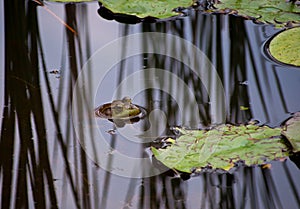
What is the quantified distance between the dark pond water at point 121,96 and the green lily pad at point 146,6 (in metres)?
0.07

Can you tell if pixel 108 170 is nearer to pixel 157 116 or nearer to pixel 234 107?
pixel 157 116

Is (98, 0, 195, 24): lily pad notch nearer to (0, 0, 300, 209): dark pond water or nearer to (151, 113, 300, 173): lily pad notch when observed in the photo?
(0, 0, 300, 209): dark pond water

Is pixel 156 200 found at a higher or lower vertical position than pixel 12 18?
lower

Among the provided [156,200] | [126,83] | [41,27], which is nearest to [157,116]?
[126,83]

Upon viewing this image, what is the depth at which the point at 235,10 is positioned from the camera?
2.93m

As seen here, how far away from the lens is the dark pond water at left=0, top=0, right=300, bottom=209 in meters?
1.86

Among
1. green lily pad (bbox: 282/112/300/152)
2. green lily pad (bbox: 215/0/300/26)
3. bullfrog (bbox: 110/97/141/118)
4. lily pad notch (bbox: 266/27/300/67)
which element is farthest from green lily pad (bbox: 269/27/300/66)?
bullfrog (bbox: 110/97/141/118)

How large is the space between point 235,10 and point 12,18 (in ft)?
3.93

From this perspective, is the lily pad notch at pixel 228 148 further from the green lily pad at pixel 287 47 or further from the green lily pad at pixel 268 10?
the green lily pad at pixel 268 10

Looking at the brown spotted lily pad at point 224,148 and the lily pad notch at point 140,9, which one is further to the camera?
the lily pad notch at point 140,9

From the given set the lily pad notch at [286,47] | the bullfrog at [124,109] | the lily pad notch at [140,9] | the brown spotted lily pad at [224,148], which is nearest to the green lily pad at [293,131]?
the brown spotted lily pad at [224,148]

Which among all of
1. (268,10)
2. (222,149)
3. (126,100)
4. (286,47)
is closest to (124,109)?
(126,100)

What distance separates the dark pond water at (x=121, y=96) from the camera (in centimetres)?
186

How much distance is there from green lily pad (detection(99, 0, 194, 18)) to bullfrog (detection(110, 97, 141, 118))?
78 centimetres
